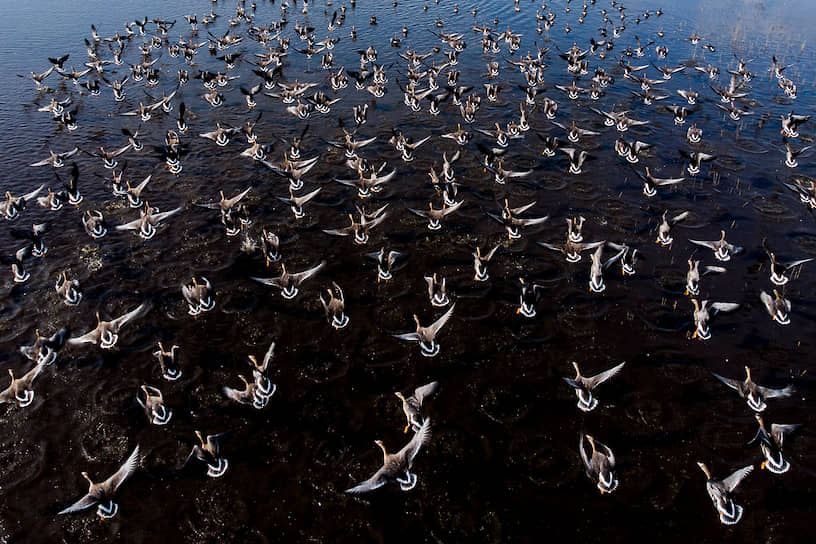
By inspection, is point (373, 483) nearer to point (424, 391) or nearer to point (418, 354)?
point (424, 391)

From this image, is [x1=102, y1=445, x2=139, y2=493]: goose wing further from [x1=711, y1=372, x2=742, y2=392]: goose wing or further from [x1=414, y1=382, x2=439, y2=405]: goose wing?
→ [x1=711, y1=372, x2=742, y2=392]: goose wing

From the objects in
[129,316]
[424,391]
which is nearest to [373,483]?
[424,391]

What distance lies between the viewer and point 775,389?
14461 millimetres

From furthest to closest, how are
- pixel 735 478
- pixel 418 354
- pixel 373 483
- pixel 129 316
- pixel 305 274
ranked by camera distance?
pixel 305 274 → pixel 129 316 → pixel 418 354 → pixel 373 483 → pixel 735 478

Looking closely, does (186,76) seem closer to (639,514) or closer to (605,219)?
(605,219)

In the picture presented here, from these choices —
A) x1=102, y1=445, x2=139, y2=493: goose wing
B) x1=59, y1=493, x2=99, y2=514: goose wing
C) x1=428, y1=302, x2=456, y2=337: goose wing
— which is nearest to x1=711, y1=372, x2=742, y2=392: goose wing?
x1=428, y1=302, x2=456, y2=337: goose wing

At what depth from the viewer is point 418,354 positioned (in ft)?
54.3

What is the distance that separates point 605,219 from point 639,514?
1502 cm

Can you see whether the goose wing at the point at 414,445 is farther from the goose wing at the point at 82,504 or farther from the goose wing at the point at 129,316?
the goose wing at the point at 129,316

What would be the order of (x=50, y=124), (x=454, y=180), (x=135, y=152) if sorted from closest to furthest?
(x=454, y=180), (x=135, y=152), (x=50, y=124)

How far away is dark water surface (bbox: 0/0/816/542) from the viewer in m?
12.4

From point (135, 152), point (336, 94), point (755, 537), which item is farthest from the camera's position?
point (336, 94)

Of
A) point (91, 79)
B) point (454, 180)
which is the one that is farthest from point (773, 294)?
point (91, 79)

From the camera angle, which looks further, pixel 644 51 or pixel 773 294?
pixel 644 51
